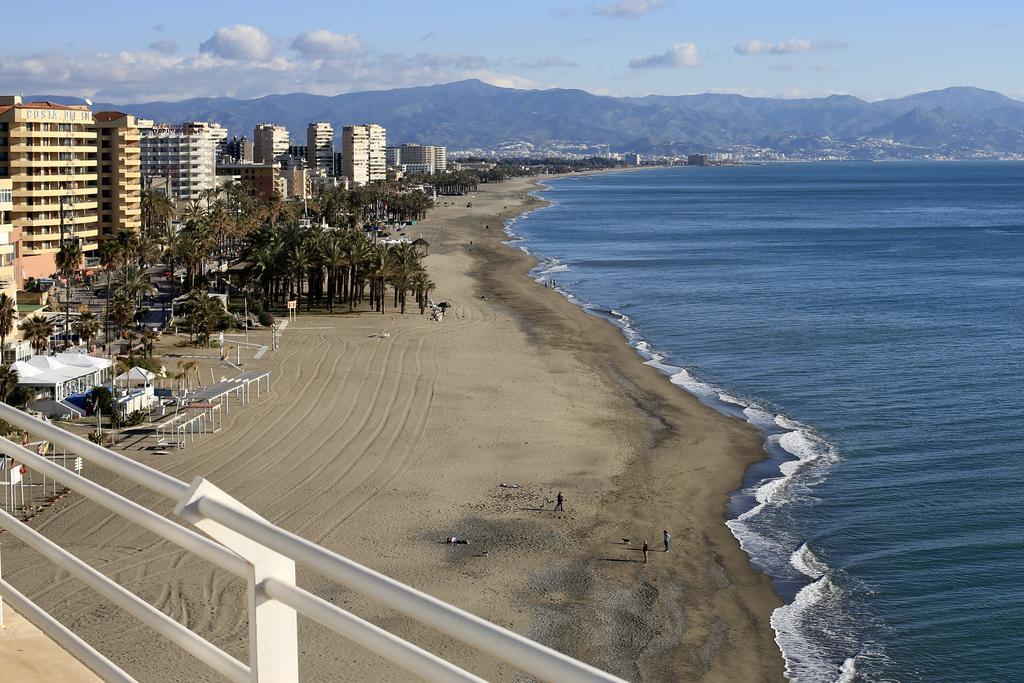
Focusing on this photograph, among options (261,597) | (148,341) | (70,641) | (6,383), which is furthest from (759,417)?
(261,597)

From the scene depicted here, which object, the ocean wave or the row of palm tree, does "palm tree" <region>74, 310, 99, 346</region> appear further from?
the ocean wave

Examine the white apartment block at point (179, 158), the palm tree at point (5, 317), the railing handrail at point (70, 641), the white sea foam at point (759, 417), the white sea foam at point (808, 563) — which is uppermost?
the white apartment block at point (179, 158)

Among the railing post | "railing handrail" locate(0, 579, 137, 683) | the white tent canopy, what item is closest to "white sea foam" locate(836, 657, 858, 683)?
"railing handrail" locate(0, 579, 137, 683)

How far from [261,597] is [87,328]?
1783 inches

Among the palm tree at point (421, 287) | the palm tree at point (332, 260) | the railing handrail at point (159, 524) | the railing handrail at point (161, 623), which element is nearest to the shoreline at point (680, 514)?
the palm tree at point (421, 287)

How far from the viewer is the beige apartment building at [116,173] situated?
8394 cm

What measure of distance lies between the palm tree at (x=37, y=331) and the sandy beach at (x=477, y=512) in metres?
5.80

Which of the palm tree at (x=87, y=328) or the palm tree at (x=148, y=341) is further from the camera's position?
the palm tree at (x=87, y=328)

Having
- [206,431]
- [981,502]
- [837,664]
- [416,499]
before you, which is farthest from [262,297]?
[837,664]

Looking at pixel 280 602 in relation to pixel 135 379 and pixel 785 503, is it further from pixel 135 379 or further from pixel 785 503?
pixel 135 379

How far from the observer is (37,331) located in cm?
4188

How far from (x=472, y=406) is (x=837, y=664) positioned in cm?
1992

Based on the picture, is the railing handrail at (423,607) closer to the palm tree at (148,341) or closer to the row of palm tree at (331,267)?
the palm tree at (148,341)

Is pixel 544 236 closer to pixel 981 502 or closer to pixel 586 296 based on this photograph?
pixel 586 296
